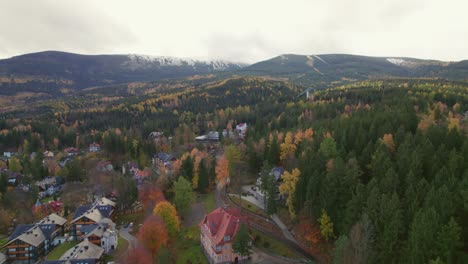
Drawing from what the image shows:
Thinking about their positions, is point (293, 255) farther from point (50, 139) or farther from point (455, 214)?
point (50, 139)

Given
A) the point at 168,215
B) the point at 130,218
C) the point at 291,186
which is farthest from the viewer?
the point at 130,218

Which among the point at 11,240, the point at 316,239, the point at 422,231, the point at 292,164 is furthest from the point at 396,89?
the point at 11,240

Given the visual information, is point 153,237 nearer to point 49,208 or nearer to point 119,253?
point 119,253

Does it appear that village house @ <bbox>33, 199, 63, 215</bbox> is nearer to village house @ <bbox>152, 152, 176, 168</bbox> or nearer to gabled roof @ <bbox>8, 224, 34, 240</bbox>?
gabled roof @ <bbox>8, 224, 34, 240</bbox>

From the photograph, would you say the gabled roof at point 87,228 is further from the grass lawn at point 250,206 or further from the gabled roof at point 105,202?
the grass lawn at point 250,206

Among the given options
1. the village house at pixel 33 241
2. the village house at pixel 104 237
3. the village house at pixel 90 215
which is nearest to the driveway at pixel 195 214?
the village house at pixel 104 237

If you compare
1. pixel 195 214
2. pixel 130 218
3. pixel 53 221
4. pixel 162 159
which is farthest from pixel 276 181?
pixel 162 159
